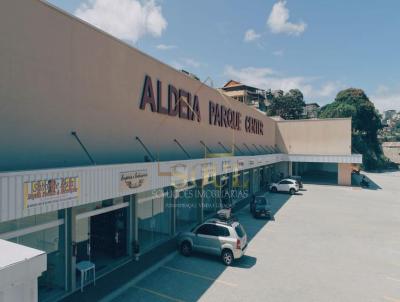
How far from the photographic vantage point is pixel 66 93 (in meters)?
10.6

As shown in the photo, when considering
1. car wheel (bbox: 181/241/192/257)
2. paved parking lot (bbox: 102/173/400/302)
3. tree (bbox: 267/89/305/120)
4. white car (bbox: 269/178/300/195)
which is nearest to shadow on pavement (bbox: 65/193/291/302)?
paved parking lot (bbox: 102/173/400/302)

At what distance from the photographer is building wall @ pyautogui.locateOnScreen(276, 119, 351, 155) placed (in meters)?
42.4

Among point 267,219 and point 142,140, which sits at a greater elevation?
point 142,140

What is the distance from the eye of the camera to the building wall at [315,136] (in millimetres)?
42375

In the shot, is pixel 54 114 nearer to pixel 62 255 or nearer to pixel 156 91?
pixel 62 255

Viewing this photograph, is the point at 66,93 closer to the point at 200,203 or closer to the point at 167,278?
the point at 167,278

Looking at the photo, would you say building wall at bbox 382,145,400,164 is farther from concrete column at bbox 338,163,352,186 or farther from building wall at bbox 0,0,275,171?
building wall at bbox 0,0,275,171

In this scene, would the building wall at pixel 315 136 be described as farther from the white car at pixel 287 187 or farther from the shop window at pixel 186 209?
the shop window at pixel 186 209

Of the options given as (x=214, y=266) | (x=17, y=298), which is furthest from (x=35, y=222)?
(x=214, y=266)

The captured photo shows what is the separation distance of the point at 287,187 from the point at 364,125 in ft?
157

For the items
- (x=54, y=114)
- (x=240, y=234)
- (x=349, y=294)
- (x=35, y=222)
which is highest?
(x=54, y=114)

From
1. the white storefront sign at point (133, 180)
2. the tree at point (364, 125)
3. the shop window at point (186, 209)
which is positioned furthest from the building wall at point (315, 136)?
the white storefront sign at point (133, 180)

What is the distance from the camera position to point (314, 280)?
11.9m

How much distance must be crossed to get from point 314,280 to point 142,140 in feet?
33.9
